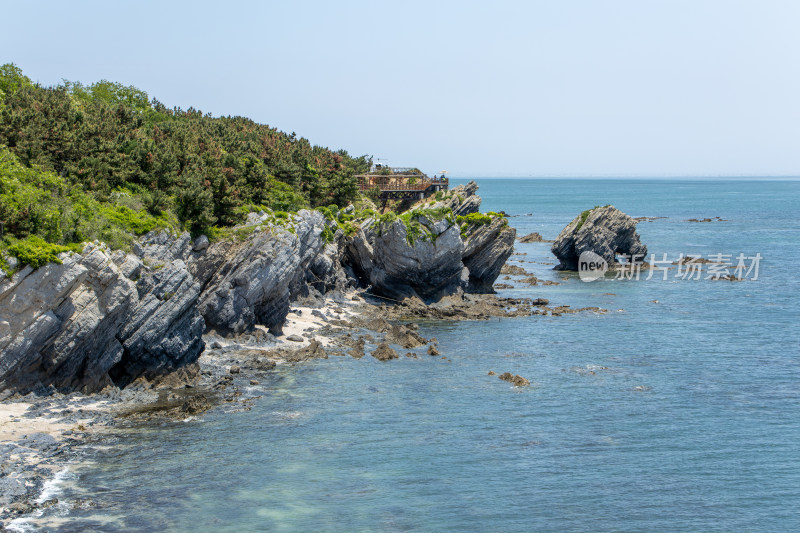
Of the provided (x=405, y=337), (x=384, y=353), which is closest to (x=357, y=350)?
(x=384, y=353)

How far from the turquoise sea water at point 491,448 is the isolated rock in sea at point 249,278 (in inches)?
254

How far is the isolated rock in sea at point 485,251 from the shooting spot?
70750 mm

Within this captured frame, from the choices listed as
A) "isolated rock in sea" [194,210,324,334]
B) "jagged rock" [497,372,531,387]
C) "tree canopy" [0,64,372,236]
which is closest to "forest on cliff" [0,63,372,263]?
"tree canopy" [0,64,372,236]

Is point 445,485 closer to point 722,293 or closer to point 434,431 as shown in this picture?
point 434,431

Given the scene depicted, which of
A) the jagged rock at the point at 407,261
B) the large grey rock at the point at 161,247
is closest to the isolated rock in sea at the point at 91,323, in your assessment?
the large grey rock at the point at 161,247

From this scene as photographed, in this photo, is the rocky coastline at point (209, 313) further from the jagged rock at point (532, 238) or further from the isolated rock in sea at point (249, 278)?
the jagged rock at point (532, 238)

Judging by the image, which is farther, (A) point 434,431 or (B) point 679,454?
(A) point 434,431

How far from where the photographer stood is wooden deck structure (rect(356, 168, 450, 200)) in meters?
96.4

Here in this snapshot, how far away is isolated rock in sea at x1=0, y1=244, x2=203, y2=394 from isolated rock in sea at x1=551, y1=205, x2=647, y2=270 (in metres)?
59.6

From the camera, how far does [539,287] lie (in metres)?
79.1

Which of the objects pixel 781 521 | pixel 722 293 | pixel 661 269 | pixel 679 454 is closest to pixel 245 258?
pixel 679 454

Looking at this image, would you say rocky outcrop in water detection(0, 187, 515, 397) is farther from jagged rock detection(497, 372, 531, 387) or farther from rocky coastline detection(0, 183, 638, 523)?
jagged rock detection(497, 372, 531, 387)

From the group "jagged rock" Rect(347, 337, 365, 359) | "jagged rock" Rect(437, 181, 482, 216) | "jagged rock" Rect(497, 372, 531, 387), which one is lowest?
"jagged rock" Rect(497, 372, 531, 387)

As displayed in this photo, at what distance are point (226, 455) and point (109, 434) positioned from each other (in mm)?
5707
